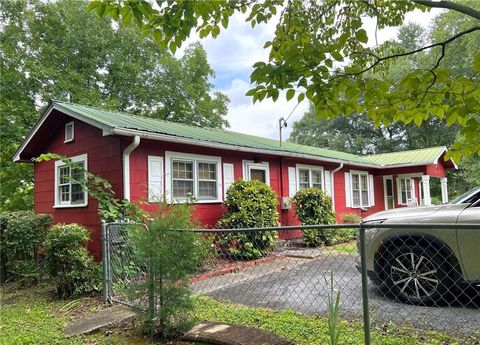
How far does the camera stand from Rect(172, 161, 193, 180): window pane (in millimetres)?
8703

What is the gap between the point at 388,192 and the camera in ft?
59.3

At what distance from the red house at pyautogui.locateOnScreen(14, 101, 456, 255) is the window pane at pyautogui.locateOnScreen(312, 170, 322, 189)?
0.04 meters

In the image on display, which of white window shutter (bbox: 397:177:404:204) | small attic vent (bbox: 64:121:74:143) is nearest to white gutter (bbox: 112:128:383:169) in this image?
small attic vent (bbox: 64:121:74:143)

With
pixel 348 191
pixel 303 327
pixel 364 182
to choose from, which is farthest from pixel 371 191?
pixel 303 327

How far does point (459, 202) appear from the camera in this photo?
4723mm

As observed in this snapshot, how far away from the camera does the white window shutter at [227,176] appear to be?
380 inches

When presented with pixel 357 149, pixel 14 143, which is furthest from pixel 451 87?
pixel 357 149

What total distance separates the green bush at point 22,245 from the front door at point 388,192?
14903 millimetres

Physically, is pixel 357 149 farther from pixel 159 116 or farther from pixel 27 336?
pixel 27 336

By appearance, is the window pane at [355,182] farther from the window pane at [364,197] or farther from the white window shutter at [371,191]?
the white window shutter at [371,191]

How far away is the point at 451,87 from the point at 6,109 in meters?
17.6

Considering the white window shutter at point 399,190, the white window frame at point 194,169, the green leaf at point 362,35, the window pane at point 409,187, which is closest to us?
the green leaf at point 362,35

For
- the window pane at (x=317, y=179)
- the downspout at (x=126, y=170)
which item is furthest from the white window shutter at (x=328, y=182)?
the downspout at (x=126, y=170)

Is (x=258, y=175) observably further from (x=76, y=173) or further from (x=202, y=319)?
(x=202, y=319)
